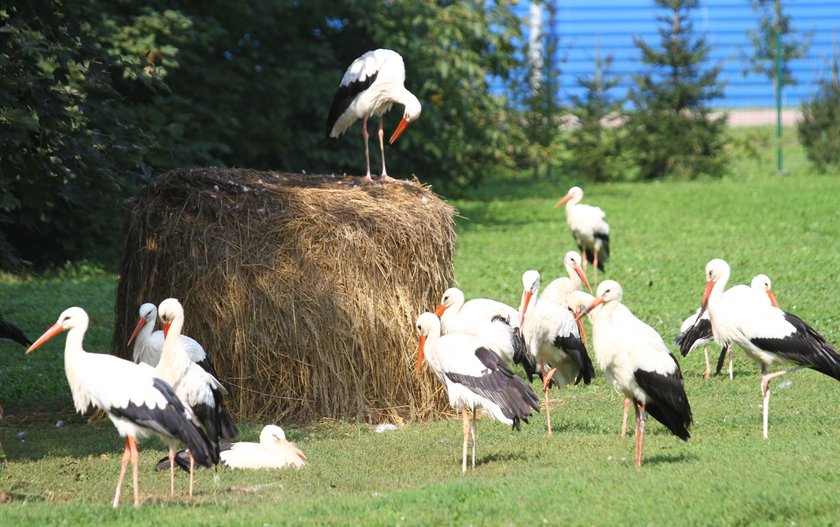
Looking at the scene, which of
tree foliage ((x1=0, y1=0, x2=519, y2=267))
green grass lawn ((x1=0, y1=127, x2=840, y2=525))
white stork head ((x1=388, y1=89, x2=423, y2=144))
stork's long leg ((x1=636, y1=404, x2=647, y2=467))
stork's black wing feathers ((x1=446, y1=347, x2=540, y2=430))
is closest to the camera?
green grass lawn ((x1=0, y1=127, x2=840, y2=525))

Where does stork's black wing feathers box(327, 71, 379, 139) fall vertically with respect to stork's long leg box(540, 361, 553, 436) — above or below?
above

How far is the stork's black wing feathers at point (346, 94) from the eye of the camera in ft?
41.2

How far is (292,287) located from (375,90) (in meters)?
3.50

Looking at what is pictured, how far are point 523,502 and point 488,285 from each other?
992 centimetres

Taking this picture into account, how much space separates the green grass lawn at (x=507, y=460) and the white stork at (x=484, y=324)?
24.9 inches

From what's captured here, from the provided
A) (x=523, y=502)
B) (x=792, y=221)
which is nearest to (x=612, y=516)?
(x=523, y=502)

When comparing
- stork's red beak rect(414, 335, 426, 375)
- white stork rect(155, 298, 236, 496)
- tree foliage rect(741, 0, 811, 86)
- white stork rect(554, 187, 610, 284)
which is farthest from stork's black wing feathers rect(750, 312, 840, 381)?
tree foliage rect(741, 0, 811, 86)

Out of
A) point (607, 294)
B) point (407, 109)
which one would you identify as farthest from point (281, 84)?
point (607, 294)

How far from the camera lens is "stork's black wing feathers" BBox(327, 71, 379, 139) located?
12.5 metres

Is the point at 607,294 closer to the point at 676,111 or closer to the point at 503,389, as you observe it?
the point at 503,389

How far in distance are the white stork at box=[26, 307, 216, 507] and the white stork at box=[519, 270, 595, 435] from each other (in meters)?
3.53

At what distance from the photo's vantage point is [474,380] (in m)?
7.94

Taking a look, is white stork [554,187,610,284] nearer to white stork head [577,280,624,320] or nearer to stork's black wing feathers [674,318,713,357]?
stork's black wing feathers [674,318,713,357]

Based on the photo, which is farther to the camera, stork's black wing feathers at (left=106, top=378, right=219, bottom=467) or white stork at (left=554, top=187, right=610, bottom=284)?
white stork at (left=554, top=187, right=610, bottom=284)
